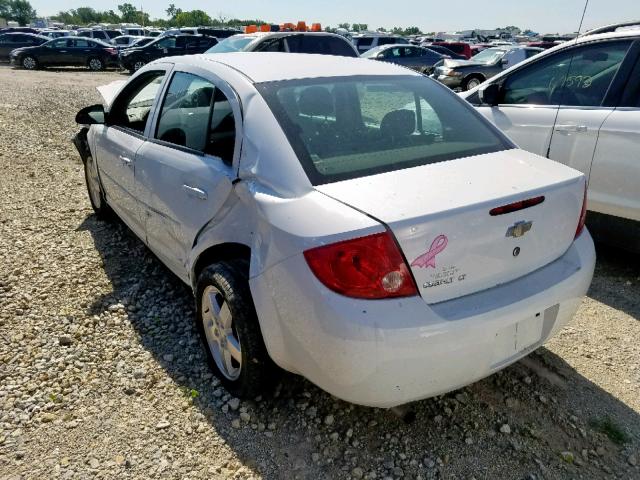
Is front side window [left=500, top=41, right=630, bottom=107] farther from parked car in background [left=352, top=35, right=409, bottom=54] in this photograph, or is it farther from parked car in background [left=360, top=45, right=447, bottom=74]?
parked car in background [left=352, top=35, right=409, bottom=54]

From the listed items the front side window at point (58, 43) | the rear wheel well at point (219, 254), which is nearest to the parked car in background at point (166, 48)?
the front side window at point (58, 43)

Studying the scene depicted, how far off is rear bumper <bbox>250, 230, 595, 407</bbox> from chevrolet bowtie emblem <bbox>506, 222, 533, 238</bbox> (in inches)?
7.9

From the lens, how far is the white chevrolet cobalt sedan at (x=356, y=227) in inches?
75.2

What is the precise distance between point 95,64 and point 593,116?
78.8 feet

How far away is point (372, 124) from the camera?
2664 millimetres

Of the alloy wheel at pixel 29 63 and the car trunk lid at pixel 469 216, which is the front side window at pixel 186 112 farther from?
the alloy wheel at pixel 29 63

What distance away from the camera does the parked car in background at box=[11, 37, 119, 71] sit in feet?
74.8

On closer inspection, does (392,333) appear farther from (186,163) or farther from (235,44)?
(235,44)

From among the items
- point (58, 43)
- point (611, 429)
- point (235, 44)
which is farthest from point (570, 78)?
point (58, 43)

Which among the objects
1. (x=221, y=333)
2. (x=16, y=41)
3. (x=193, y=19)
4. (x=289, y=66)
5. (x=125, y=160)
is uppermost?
(x=289, y=66)

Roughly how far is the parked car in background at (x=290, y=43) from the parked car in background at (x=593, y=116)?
20.1 feet

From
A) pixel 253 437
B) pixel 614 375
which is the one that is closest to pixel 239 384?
pixel 253 437

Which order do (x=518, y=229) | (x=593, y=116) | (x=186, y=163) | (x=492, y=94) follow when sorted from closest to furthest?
(x=518, y=229)
(x=186, y=163)
(x=593, y=116)
(x=492, y=94)

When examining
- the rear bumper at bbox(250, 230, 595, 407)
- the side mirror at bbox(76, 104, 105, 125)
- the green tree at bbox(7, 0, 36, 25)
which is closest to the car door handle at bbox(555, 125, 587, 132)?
the rear bumper at bbox(250, 230, 595, 407)
